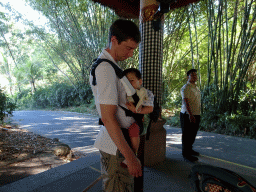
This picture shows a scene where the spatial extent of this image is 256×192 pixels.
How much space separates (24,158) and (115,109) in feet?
8.98

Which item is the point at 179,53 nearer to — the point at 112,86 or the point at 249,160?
the point at 249,160

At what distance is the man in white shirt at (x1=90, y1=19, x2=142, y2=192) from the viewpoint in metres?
0.77

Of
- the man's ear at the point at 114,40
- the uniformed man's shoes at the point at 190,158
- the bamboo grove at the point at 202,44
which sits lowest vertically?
the uniformed man's shoes at the point at 190,158

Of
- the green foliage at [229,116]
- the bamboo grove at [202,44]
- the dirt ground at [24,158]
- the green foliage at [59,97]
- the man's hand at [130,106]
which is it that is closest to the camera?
the man's hand at [130,106]

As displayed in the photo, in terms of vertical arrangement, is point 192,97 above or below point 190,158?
above

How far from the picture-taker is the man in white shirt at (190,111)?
9.15 feet

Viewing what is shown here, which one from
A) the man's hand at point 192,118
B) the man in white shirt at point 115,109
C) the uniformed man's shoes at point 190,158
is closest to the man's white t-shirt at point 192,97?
the man's hand at point 192,118

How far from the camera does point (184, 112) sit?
2.88 m

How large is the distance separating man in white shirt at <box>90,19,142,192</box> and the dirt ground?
197 centimetres

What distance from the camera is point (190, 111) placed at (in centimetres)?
276

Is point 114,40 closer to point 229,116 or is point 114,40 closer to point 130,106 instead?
point 130,106

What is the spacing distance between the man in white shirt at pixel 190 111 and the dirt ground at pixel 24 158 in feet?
6.66

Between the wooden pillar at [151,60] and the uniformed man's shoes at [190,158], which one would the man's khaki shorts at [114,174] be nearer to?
the wooden pillar at [151,60]

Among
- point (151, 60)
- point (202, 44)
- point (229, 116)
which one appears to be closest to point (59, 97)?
point (202, 44)
